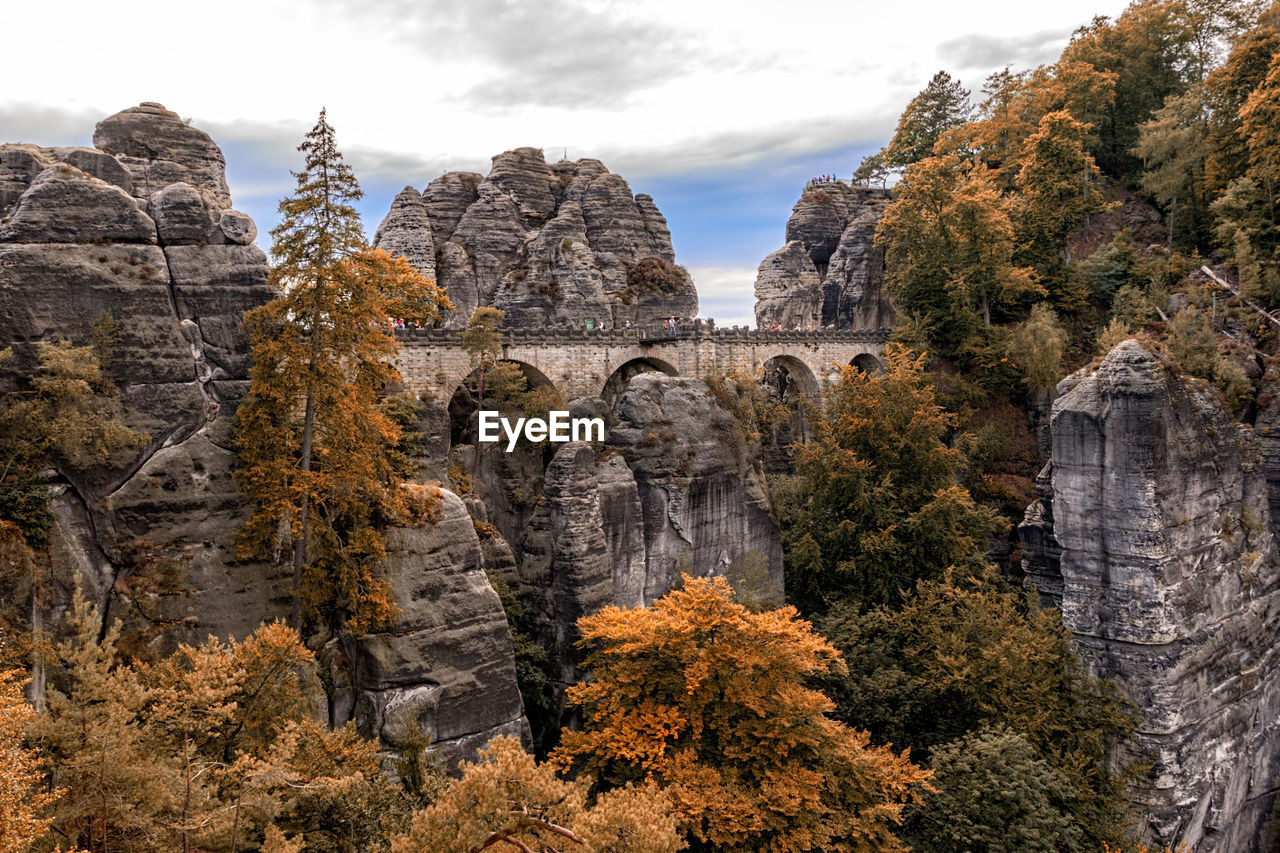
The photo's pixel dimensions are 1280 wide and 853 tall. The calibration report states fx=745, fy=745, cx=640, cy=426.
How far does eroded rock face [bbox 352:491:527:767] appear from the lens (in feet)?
53.6

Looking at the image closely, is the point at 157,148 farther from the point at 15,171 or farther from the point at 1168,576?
the point at 1168,576

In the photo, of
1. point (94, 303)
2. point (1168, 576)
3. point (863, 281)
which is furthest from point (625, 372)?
point (94, 303)

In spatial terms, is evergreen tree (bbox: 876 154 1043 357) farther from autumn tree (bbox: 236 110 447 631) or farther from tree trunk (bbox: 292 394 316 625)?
tree trunk (bbox: 292 394 316 625)

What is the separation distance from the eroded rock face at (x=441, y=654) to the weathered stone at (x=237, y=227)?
764 centimetres

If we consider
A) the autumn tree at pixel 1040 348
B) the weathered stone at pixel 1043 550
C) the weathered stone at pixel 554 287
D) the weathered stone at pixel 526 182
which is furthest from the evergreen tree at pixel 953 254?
the weathered stone at pixel 526 182

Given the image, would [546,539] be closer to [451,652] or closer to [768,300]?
[451,652]

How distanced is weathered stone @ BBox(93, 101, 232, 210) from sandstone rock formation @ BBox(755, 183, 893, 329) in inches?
1464

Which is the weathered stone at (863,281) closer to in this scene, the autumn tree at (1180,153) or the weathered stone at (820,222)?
the weathered stone at (820,222)

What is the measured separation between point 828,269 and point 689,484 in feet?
106

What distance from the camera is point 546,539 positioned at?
22.0 meters

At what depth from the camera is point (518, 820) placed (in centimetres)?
909
